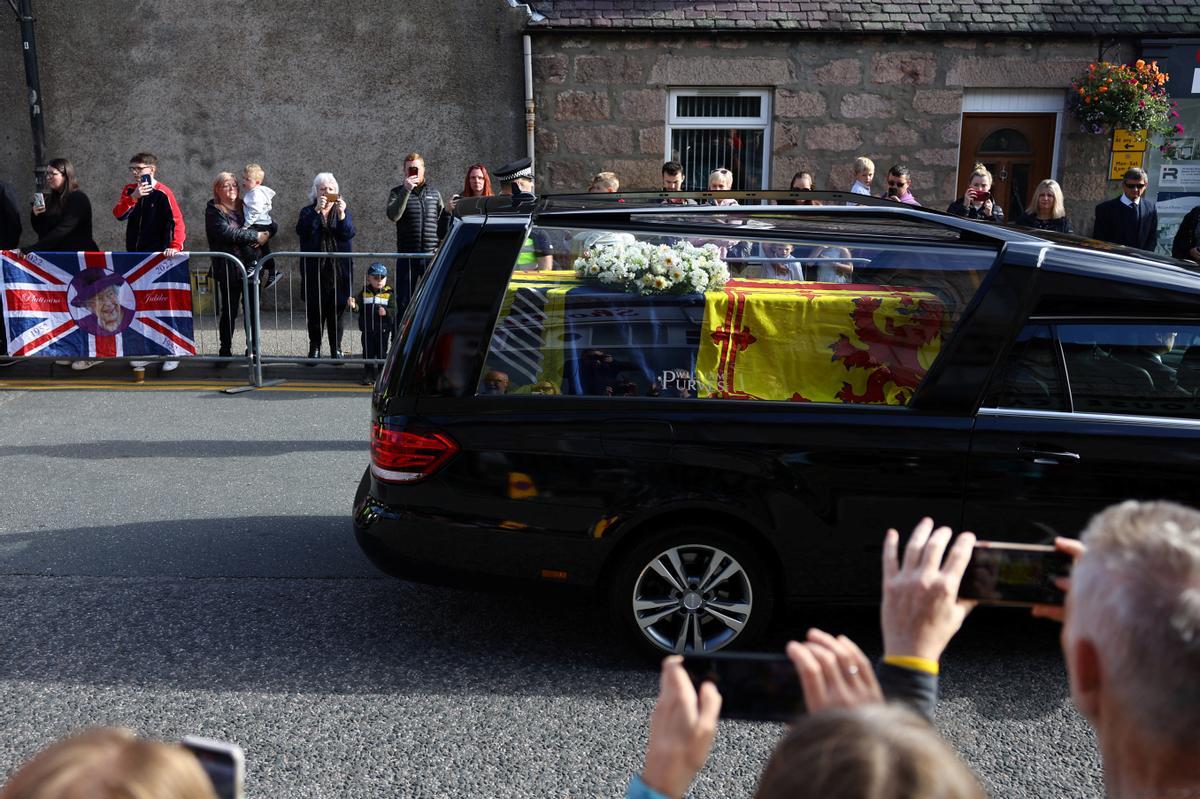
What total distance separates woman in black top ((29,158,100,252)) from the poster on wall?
1185cm

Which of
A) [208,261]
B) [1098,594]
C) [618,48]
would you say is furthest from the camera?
[618,48]

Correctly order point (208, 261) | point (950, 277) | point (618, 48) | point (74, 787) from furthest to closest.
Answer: point (618, 48), point (208, 261), point (950, 277), point (74, 787)

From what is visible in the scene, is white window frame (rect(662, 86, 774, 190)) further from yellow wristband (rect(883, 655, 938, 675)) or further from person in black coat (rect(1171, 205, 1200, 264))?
yellow wristband (rect(883, 655, 938, 675))

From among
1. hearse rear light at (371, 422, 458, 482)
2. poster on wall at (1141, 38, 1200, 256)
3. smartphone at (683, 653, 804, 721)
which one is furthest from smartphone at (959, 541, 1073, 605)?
poster on wall at (1141, 38, 1200, 256)

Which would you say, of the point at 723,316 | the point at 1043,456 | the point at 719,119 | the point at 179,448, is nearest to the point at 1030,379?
the point at 1043,456

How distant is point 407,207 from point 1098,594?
9882 mm

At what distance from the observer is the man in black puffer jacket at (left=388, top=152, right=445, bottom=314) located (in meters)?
10.8

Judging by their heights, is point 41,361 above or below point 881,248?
below

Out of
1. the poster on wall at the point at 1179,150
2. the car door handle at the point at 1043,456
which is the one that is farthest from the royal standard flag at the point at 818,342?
the poster on wall at the point at 1179,150

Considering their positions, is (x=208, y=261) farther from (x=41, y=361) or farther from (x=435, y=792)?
(x=435, y=792)

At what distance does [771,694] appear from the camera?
1658 millimetres

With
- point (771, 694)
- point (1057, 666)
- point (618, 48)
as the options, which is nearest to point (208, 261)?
point (618, 48)

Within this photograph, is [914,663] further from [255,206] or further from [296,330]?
[296,330]

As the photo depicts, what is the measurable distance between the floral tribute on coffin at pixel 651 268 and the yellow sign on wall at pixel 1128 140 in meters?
10.8
